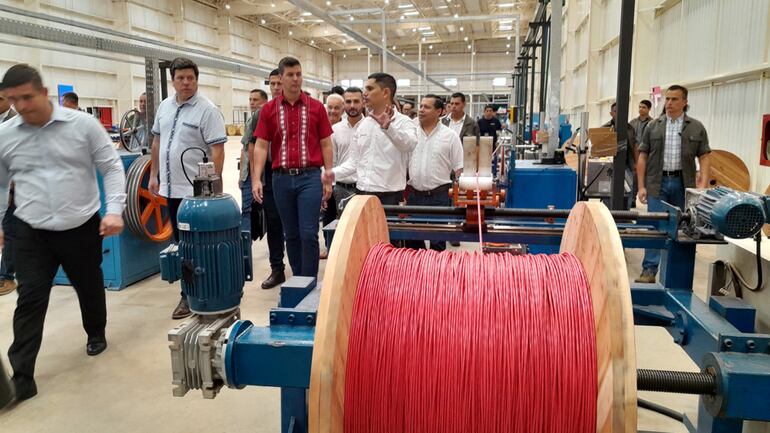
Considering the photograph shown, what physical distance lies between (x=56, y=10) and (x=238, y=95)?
1210cm

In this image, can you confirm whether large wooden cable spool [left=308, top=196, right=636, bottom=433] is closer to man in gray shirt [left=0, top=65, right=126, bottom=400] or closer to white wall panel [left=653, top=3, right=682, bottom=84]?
man in gray shirt [left=0, top=65, right=126, bottom=400]

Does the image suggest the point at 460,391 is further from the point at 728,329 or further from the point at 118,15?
the point at 118,15

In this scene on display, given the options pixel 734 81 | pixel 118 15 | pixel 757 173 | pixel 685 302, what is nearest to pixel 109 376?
pixel 685 302

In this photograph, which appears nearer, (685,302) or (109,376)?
(685,302)

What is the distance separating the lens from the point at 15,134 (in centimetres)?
292

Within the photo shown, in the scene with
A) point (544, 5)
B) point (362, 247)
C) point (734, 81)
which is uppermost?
point (544, 5)

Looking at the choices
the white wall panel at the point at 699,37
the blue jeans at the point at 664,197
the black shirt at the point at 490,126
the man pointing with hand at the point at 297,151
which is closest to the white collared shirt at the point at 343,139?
the man pointing with hand at the point at 297,151

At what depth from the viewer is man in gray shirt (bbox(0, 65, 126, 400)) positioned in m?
2.93

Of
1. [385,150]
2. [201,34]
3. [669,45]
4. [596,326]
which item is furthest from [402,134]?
[201,34]

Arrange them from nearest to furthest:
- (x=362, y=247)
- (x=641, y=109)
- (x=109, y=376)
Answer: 1. (x=362, y=247)
2. (x=109, y=376)
3. (x=641, y=109)

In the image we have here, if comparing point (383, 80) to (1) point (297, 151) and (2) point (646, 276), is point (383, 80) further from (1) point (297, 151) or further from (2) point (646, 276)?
(2) point (646, 276)

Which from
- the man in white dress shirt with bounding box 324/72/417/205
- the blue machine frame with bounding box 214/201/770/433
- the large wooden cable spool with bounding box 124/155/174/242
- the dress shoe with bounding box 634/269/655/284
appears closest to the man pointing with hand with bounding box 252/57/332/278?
the man in white dress shirt with bounding box 324/72/417/205

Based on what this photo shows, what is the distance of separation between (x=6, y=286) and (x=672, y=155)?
573 cm

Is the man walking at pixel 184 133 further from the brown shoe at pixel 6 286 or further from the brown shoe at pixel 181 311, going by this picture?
the brown shoe at pixel 6 286
